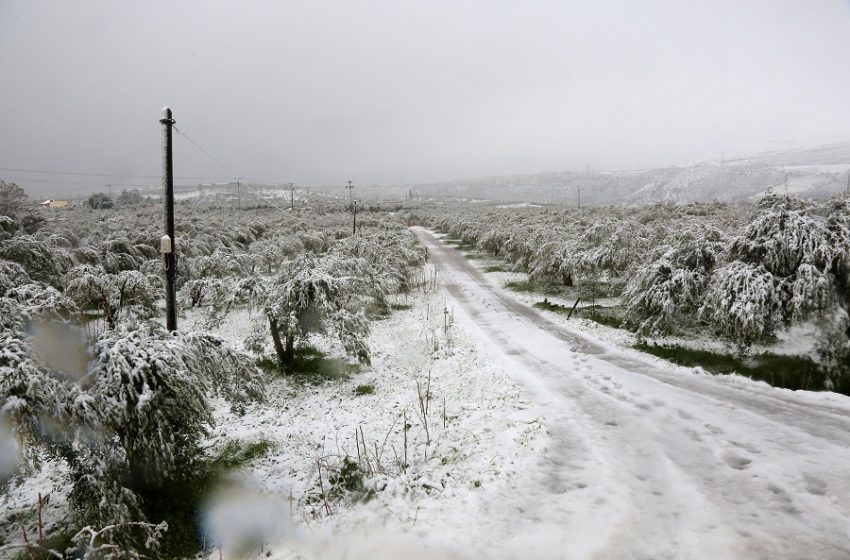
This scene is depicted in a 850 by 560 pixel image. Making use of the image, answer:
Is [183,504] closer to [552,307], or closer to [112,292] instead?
[112,292]

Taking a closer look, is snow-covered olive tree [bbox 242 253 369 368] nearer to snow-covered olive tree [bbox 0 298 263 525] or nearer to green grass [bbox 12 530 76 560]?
snow-covered olive tree [bbox 0 298 263 525]

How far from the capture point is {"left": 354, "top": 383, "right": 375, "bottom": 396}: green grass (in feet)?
37.3

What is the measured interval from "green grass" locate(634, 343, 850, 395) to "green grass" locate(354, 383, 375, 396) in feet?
28.2

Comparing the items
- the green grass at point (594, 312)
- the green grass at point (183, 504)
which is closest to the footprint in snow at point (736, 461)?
the green grass at point (183, 504)

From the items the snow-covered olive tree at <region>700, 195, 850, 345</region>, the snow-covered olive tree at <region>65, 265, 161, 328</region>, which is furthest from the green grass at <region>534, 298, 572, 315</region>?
the snow-covered olive tree at <region>65, 265, 161, 328</region>

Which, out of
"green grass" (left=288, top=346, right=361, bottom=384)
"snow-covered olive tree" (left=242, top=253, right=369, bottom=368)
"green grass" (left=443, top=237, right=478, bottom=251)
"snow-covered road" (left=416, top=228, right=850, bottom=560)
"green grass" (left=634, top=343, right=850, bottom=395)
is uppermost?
"green grass" (left=443, top=237, right=478, bottom=251)

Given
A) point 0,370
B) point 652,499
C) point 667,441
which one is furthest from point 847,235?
point 0,370

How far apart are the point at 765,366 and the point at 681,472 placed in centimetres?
656

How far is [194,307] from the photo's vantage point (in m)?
21.3

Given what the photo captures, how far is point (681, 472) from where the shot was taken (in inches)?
256

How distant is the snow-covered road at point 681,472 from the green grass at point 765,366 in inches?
33.9

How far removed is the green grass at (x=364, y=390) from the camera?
448 inches

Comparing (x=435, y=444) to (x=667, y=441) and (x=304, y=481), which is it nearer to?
(x=304, y=481)

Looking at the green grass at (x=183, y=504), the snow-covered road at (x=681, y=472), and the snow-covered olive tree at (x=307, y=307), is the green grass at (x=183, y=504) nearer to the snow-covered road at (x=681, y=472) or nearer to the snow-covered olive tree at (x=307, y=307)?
the snow-covered olive tree at (x=307, y=307)
